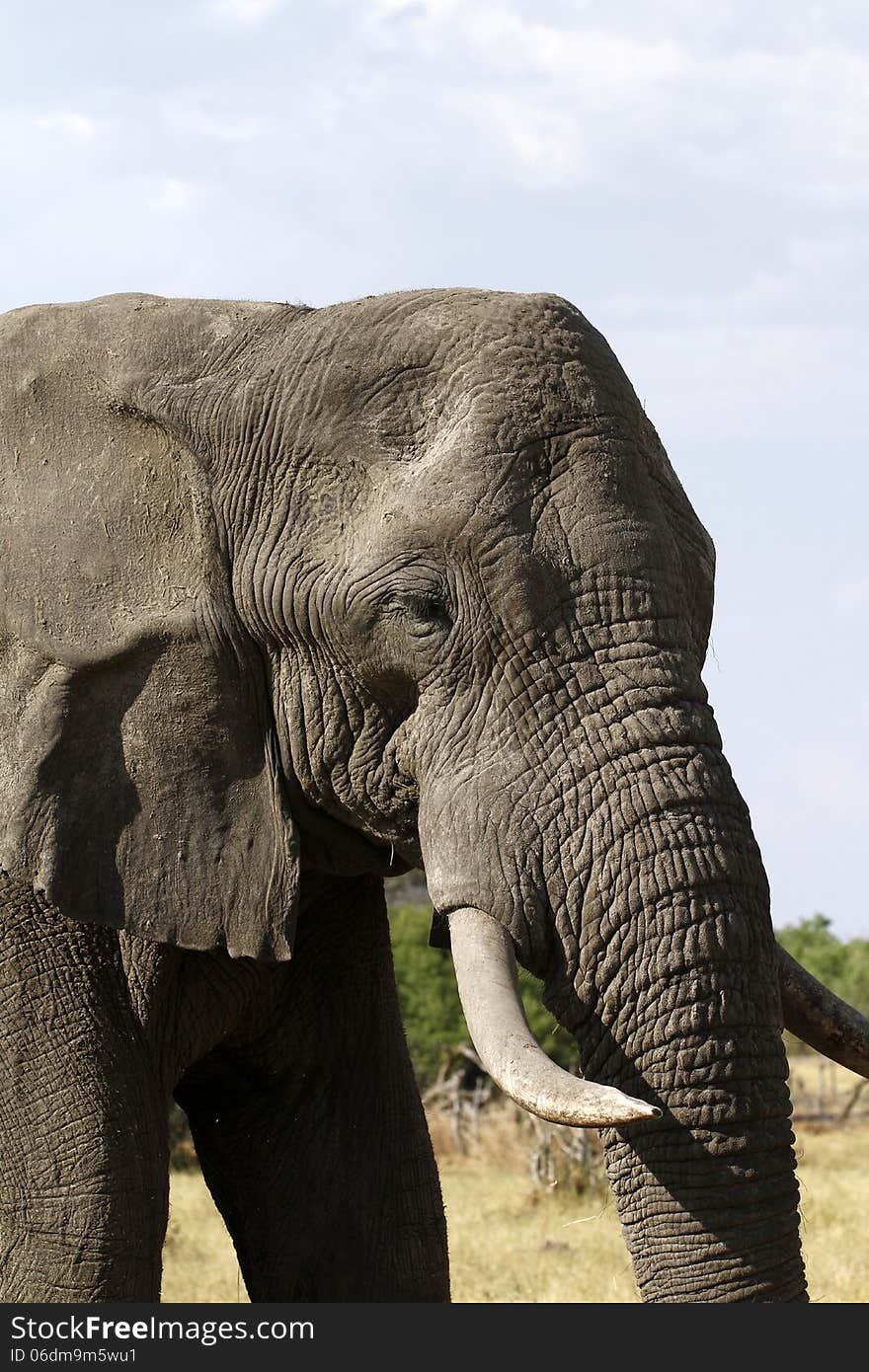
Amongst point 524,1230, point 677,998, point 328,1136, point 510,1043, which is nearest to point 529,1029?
point 510,1043

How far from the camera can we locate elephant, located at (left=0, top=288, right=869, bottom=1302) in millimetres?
4137

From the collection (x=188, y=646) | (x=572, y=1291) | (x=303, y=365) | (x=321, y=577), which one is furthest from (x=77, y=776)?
(x=572, y=1291)

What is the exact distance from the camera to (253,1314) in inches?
190

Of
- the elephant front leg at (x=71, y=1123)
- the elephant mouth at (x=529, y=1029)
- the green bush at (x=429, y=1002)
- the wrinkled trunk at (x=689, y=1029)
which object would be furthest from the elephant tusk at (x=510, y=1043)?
the green bush at (x=429, y=1002)

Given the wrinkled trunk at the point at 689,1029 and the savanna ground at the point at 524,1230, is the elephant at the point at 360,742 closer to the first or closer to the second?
the wrinkled trunk at the point at 689,1029

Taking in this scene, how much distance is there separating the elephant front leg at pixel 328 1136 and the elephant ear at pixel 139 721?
0.80 m

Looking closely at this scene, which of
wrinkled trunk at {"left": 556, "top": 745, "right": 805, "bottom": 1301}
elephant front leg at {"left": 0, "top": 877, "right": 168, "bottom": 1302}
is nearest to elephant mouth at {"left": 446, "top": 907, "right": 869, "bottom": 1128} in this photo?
wrinkled trunk at {"left": 556, "top": 745, "right": 805, "bottom": 1301}

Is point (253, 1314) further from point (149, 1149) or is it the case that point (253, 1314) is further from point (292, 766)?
point (292, 766)

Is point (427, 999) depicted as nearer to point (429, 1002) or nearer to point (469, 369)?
point (429, 1002)

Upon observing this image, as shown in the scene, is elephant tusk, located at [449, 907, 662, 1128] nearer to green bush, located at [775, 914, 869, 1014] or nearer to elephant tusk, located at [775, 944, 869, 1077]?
elephant tusk, located at [775, 944, 869, 1077]

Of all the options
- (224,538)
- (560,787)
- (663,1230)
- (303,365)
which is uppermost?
(303,365)

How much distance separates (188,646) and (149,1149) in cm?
126

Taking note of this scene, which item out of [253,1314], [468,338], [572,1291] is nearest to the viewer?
[468,338]

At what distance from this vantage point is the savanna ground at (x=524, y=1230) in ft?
31.1
